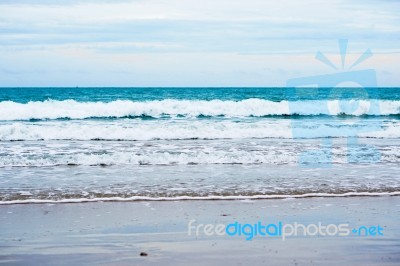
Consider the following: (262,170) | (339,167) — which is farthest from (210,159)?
(339,167)

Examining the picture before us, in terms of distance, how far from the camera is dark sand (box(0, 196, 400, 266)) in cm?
511

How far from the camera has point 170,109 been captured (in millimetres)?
28969

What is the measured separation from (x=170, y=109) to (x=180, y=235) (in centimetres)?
2327

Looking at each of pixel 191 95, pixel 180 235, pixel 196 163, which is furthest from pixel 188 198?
pixel 191 95

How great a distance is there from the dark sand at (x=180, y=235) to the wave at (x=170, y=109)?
1873 centimetres

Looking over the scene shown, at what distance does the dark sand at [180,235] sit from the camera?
511 centimetres

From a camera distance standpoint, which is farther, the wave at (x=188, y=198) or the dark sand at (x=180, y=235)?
the wave at (x=188, y=198)

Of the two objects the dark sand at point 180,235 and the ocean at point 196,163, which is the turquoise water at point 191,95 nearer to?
the ocean at point 196,163
